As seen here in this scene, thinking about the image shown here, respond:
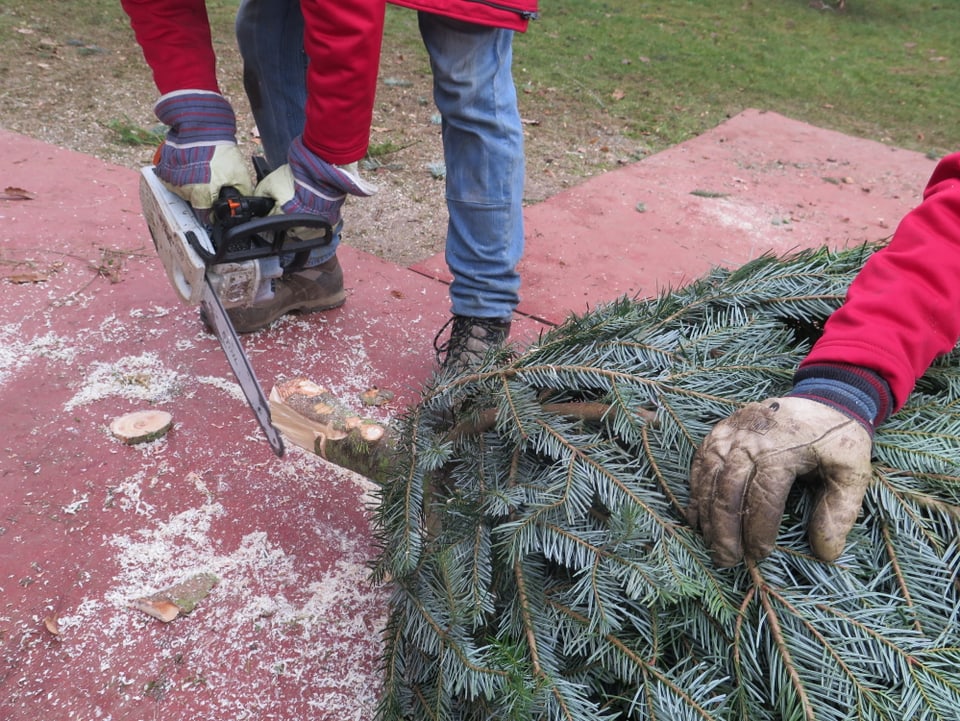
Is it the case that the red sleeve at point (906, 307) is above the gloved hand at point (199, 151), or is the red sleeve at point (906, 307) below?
above

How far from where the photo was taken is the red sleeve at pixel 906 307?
1182mm

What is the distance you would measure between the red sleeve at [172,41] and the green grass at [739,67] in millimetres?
3281

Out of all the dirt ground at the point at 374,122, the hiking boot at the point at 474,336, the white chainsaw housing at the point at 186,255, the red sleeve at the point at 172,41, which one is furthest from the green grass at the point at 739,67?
the white chainsaw housing at the point at 186,255

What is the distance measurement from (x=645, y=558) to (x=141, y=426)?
4.67ft

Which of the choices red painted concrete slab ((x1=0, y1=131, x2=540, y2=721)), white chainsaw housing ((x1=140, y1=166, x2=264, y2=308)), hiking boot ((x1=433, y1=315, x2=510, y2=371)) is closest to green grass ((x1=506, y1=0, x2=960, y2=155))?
hiking boot ((x1=433, y1=315, x2=510, y2=371))

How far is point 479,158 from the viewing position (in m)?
2.12

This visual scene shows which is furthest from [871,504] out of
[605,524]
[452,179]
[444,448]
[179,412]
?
[179,412]

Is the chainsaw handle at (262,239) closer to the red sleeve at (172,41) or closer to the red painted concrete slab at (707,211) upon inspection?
the red sleeve at (172,41)

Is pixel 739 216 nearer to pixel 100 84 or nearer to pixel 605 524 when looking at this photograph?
pixel 605 524

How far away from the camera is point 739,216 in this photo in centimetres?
375

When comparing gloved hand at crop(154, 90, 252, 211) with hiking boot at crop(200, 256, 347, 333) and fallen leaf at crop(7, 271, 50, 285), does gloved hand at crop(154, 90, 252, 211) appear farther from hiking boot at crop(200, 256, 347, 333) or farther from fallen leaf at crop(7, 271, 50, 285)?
fallen leaf at crop(7, 271, 50, 285)

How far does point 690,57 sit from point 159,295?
6.05 metres

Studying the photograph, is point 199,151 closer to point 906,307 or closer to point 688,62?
point 906,307

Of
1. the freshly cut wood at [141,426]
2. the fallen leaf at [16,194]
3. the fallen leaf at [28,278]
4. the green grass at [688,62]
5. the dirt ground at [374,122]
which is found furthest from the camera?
the green grass at [688,62]
